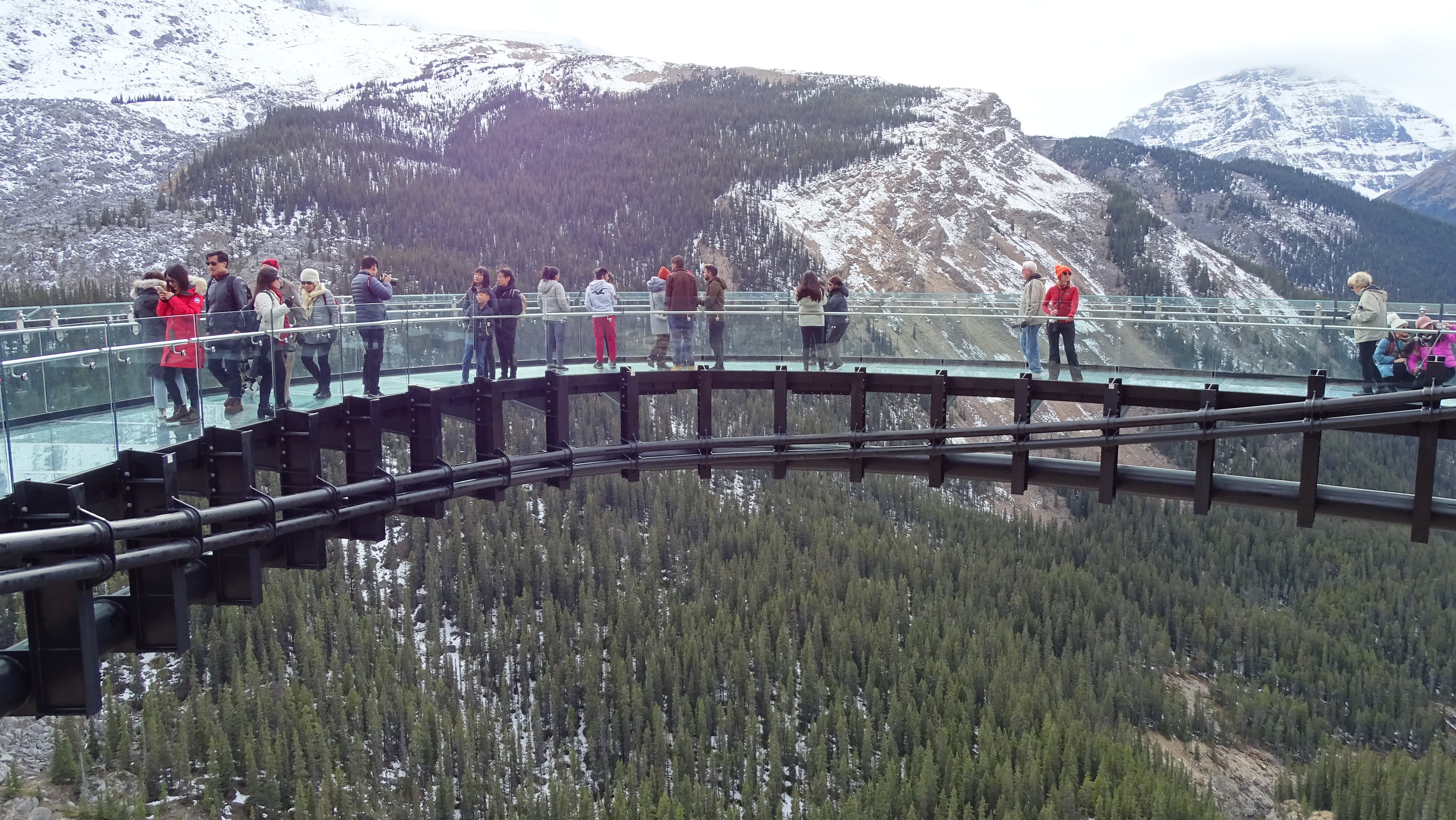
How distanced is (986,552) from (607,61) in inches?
4118

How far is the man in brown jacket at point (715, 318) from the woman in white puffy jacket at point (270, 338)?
8833mm

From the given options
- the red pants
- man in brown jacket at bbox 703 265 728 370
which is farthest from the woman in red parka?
man in brown jacket at bbox 703 265 728 370

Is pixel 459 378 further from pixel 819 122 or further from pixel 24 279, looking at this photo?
pixel 819 122

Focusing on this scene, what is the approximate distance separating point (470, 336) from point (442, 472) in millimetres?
3214

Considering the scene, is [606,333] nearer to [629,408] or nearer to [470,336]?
[629,408]

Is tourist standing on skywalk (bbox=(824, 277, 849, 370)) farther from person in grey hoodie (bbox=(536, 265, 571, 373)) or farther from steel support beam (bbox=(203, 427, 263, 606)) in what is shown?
steel support beam (bbox=(203, 427, 263, 606))

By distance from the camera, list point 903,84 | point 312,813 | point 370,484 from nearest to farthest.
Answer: point 370,484 < point 312,813 < point 903,84

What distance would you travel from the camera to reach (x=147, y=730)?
135ft

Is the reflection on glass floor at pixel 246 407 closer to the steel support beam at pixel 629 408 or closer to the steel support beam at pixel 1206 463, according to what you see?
the steel support beam at pixel 1206 463

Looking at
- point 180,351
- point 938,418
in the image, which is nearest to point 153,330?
point 180,351

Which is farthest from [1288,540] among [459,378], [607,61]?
[607,61]

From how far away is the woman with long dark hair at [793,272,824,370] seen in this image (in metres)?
23.8

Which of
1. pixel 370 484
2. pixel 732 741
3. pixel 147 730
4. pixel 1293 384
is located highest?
pixel 1293 384

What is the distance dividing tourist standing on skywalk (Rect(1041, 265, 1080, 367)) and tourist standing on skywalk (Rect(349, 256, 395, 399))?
1128 centimetres
